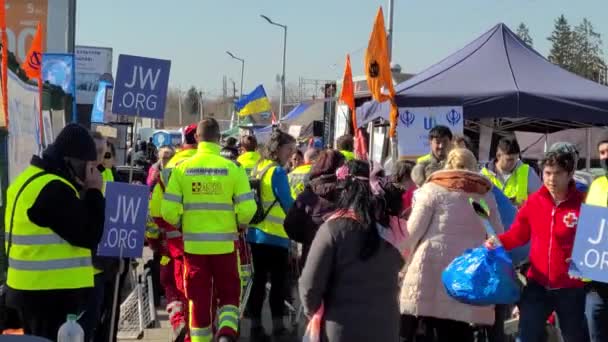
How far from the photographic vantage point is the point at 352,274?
4527mm

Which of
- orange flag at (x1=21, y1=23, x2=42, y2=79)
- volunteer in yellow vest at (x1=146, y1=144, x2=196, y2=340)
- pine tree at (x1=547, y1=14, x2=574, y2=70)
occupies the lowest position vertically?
volunteer in yellow vest at (x1=146, y1=144, x2=196, y2=340)

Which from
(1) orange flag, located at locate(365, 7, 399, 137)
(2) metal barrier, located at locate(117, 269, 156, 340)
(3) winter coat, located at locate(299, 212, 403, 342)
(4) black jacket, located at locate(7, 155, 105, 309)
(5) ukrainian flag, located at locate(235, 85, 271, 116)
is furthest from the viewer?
(5) ukrainian flag, located at locate(235, 85, 271, 116)

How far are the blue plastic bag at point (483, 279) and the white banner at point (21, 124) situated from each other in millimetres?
3709

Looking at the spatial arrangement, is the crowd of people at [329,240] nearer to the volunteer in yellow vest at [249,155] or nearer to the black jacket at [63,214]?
the black jacket at [63,214]

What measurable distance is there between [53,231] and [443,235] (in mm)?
2459

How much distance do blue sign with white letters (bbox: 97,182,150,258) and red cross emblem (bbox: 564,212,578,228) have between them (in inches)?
109

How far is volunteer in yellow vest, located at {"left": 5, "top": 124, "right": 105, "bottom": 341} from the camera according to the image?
483cm

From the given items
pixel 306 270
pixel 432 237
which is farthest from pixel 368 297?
pixel 432 237

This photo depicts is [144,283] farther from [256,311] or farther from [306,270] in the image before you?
[306,270]

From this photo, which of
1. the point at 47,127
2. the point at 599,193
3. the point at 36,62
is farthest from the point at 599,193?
the point at 47,127

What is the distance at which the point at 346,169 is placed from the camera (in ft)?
16.3

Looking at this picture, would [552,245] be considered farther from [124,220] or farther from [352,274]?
[124,220]

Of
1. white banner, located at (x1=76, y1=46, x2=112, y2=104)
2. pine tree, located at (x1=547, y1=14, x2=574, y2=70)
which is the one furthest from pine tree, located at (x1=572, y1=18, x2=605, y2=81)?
white banner, located at (x1=76, y1=46, x2=112, y2=104)

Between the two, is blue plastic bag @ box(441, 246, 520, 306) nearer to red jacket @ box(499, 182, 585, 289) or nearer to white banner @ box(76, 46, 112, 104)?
red jacket @ box(499, 182, 585, 289)
